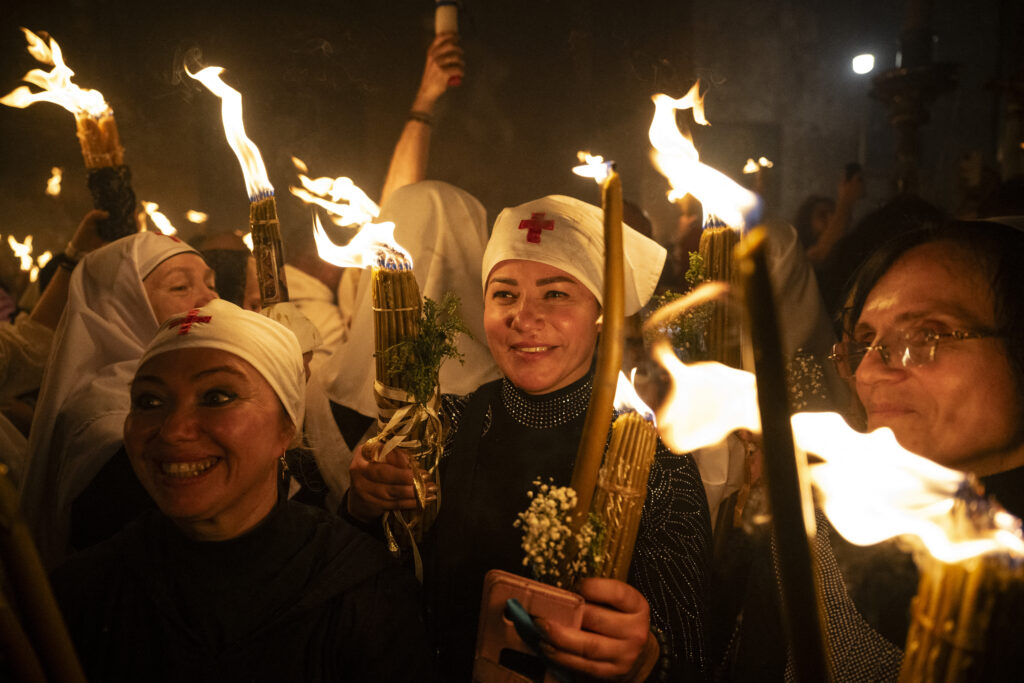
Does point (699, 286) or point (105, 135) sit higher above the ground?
point (105, 135)

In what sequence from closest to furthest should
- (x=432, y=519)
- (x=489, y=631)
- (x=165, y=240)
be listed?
(x=489, y=631), (x=432, y=519), (x=165, y=240)

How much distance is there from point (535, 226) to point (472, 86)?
2.34 metres

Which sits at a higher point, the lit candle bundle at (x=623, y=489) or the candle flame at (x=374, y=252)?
the candle flame at (x=374, y=252)

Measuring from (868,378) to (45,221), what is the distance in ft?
15.0

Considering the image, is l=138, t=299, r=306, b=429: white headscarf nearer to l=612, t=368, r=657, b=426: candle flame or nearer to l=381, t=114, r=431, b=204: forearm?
l=612, t=368, r=657, b=426: candle flame

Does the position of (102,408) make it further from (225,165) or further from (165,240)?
(225,165)

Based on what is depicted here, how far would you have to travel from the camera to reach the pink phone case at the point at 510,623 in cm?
157

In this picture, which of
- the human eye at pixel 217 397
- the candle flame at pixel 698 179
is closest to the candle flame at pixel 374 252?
the human eye at pixel 217 397

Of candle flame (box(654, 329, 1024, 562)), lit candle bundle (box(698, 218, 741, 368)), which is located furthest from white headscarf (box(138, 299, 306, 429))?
lit candle bundle (box(698, 218, 741, 368))

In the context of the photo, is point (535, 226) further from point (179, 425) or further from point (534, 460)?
point (179, 425)

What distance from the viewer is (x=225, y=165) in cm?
442

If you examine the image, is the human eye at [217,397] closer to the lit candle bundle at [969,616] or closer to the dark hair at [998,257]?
the lit candle bundle at [969,616]

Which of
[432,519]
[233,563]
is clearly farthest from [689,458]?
[233,563]

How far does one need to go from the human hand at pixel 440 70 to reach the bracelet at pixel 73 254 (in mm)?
2355
